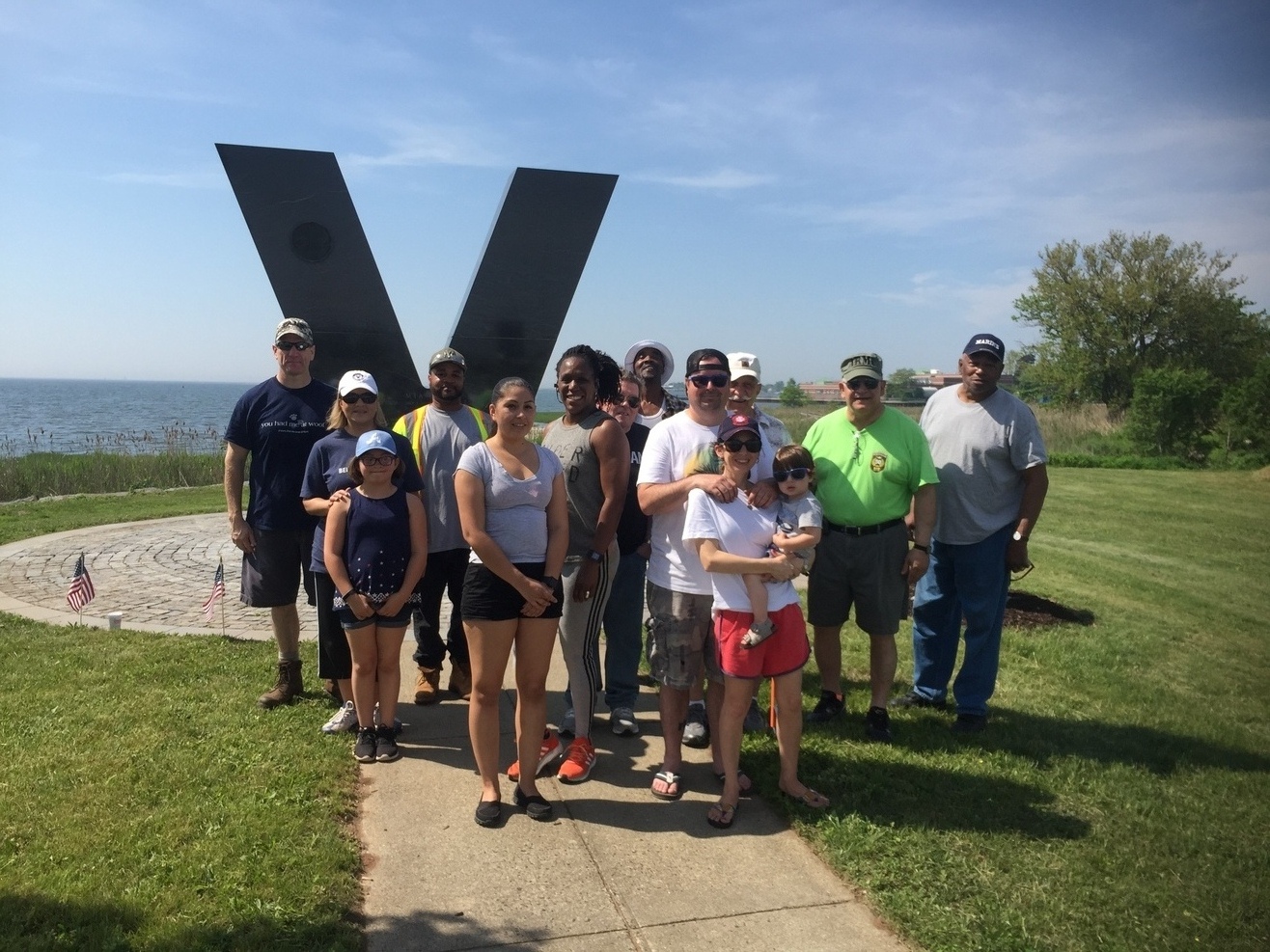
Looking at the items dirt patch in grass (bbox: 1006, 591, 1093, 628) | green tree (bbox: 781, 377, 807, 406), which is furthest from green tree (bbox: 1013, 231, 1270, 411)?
dirt patch in grass (bbox: 1006, 591, 1093, 628)

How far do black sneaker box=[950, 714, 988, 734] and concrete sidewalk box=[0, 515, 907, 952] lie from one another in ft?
3.53

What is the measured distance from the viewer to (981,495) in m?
4.41

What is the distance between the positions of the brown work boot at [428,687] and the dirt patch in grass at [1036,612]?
4.36 m

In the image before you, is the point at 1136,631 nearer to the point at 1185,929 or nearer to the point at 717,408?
the point at 1185,929

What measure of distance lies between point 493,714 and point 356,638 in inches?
32.5

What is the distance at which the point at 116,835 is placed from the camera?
323cm

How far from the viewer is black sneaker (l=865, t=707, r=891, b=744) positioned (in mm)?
4312

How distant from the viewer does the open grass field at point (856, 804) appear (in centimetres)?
280

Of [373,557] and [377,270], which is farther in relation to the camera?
[377,270]

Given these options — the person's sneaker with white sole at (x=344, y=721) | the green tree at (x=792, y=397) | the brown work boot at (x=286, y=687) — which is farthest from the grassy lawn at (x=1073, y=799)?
the green tree at (x=792, y=397)

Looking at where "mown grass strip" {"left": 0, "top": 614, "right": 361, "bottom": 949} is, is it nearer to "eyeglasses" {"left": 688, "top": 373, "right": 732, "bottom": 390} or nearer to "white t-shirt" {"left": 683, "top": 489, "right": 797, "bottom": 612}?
"white t-shirt" {"left": 683, "top": 489, "right": 797, "bottom": 612}

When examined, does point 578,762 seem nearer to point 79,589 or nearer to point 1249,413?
point 79,589

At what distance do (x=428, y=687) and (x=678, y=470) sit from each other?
2262 millimetres

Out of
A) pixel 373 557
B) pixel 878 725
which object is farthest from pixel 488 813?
pixel 878 725
